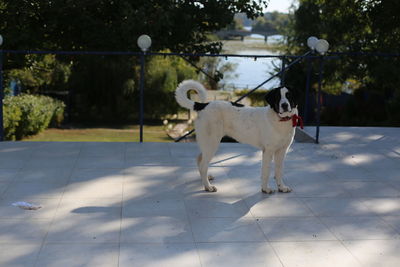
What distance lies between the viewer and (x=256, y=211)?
514 centimetres

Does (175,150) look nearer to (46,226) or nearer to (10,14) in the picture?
(46,226)

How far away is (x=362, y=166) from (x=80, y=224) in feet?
13.4

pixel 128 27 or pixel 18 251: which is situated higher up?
pixel 128 27

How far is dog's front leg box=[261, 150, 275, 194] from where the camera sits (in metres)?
5.54

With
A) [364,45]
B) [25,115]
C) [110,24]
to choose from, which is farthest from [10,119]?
[364,45]

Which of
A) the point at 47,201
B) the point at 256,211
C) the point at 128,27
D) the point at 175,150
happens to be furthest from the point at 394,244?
the point at 128,27

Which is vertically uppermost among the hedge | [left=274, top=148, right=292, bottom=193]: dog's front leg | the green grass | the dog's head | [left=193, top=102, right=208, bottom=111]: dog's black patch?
the dog's head

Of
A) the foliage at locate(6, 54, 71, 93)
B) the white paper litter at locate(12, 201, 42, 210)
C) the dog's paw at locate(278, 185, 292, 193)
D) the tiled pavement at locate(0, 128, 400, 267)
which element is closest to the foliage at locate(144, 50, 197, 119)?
the foliage at locate(6, 54, 71, 93)

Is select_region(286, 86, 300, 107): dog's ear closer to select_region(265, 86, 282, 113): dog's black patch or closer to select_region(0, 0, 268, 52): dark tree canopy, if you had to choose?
select_region(265, 86, 282, 113): dog's black patch

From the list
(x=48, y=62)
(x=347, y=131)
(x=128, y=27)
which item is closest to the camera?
(x=347, y=131)

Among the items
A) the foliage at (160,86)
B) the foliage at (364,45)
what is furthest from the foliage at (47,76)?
the foliage at (364,45)

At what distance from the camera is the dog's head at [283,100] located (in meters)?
5.21

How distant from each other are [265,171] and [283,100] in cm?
86

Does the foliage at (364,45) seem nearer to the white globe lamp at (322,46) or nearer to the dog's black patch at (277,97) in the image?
the white globe lamp at (322,46)
